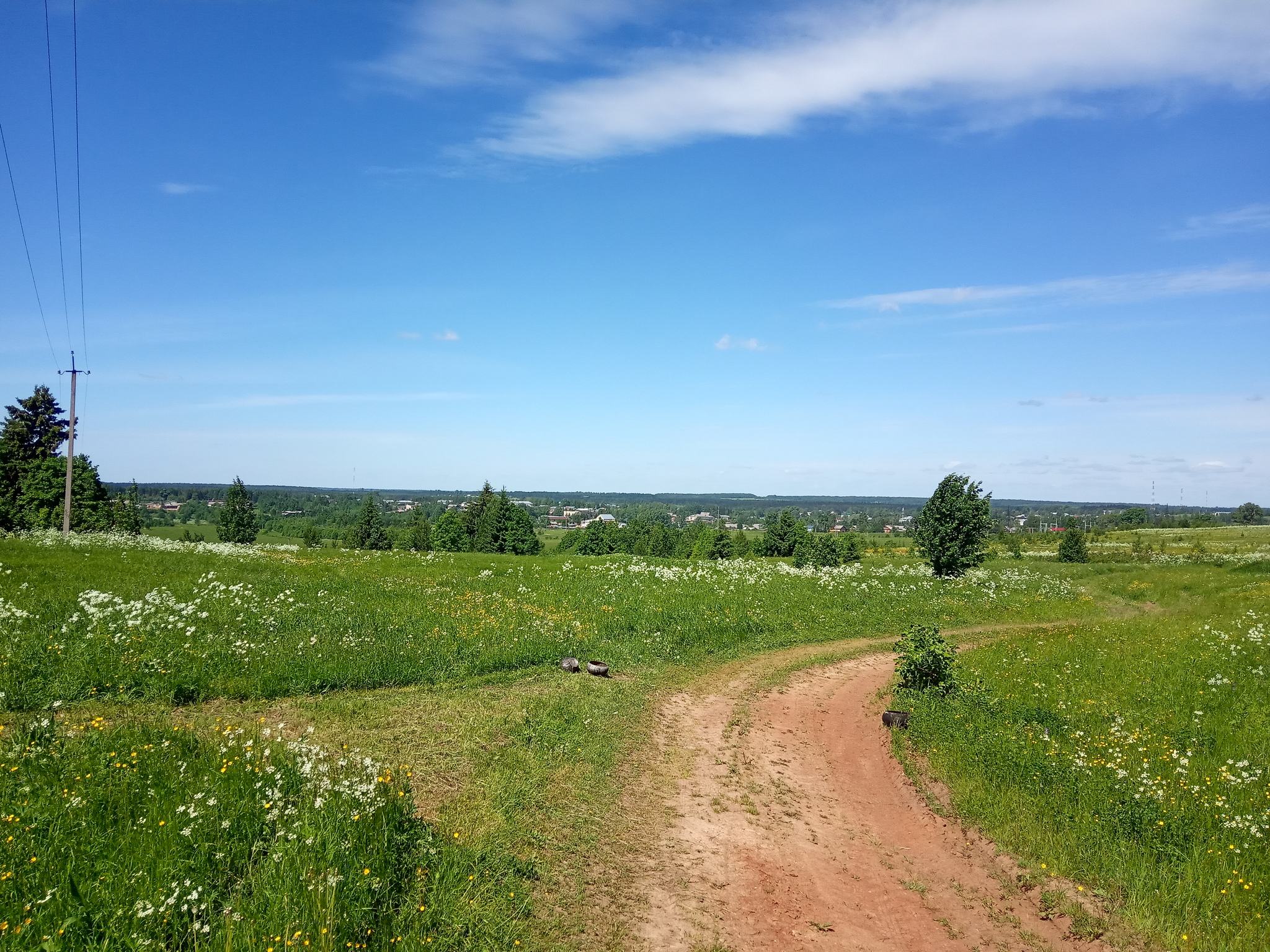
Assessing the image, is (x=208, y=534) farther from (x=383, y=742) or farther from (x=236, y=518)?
(x=383, y=742)

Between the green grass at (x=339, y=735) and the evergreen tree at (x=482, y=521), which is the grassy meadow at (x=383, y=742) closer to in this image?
the green grass at (x=339, y=735)

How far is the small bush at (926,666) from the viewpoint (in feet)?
49.2

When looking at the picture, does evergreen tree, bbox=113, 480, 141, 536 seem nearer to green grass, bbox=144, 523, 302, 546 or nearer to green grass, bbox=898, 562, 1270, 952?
green grass, bbox=144, 523, 302, 546

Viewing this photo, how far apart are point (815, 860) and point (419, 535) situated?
98.9 m

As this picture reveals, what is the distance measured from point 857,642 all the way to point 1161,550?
77.1 meters

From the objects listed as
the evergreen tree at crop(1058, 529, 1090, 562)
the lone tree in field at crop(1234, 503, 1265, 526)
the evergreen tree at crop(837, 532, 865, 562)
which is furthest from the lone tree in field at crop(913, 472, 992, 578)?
the lone tree in field at crop(1234, 503, 1265, 526)

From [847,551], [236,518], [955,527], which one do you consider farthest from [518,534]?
[955,527]

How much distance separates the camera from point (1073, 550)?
68.8 meters

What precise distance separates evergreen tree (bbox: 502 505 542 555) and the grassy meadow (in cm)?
5523

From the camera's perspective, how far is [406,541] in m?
104

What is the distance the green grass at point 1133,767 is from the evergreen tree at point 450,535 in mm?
80474

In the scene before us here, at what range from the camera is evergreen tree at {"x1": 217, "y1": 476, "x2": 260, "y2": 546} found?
247 feet

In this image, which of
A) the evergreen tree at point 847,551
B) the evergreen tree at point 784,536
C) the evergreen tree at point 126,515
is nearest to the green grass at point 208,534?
the evergreen tree at point 126,515

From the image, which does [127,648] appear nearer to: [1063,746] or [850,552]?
[1063,746]
